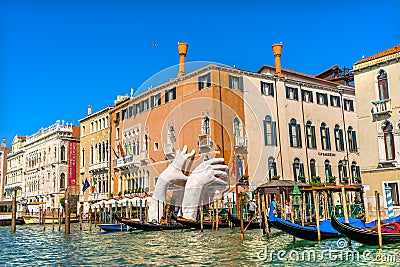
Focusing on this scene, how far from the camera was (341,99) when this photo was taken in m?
26.3

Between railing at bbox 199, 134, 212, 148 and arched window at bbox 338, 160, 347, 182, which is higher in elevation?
railing at bbox 199, 134, 212, 148

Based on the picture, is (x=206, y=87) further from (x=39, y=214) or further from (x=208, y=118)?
(x=39, y=214)

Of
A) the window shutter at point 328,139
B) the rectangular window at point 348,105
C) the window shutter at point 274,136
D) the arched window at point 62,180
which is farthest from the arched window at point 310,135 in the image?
the arched window at point 62,180

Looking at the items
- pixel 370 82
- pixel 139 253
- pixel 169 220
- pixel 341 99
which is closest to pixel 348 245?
pixel 139 253

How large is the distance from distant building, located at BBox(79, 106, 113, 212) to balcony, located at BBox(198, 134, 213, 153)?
11.4 meters

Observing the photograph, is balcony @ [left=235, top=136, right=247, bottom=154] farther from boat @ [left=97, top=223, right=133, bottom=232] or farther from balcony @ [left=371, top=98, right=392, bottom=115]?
balcony @ [left=371, top=98, right=392, bottom=115]

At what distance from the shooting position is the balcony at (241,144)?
69.3ft

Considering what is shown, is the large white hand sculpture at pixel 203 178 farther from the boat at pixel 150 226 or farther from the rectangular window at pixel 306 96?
the rectangular window at pixel 306 96

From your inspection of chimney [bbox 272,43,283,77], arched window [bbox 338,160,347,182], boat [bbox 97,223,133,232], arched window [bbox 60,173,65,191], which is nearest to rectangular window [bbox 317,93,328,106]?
chimney [bbox 272,43,283,77]

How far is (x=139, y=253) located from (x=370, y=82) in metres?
9.94

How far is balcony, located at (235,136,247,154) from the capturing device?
21.1m

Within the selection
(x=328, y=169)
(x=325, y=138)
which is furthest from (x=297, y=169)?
(x=325, y=138)

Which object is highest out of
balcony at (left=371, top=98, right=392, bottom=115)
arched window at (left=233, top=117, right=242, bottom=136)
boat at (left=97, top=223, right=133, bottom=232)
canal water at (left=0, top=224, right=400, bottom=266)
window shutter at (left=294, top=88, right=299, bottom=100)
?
window shutter at (left=294, top=88, right=299, bottom=100)

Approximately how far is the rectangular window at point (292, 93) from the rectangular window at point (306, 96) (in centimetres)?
44
